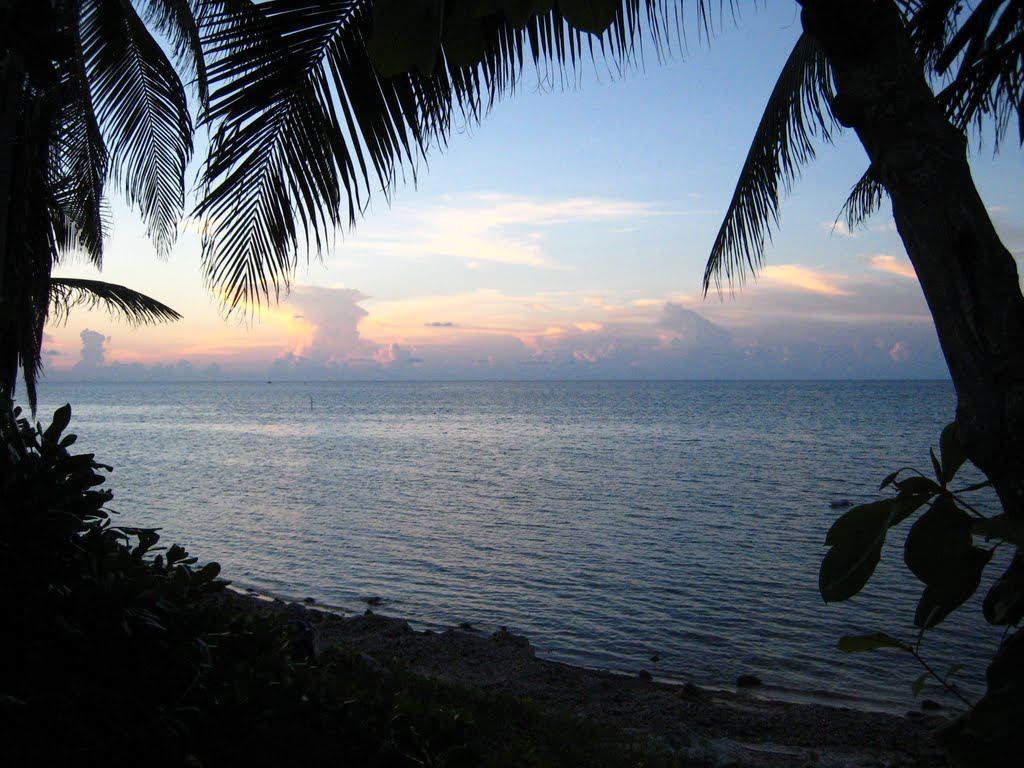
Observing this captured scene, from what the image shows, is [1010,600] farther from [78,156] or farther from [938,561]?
[78,156]

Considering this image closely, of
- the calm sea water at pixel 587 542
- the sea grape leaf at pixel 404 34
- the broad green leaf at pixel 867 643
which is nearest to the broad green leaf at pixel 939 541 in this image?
the broad green leaf at pixel 867 643

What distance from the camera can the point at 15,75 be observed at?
3549 mm

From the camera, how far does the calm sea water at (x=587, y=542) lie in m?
11.9

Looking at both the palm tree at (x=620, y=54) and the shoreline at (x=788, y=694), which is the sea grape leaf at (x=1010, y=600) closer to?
the palm tree at (x=620, y=54)

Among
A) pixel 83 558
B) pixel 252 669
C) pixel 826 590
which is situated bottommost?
pixel 252 669

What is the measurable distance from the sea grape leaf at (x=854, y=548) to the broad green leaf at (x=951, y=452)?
21 centimetres

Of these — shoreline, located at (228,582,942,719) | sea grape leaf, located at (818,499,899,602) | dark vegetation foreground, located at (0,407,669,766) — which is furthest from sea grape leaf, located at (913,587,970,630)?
shoreline, located at (228,582,942,719)

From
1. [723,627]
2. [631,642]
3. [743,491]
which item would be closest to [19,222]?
[631,642]

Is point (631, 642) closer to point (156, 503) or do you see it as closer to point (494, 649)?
point (494, 649)

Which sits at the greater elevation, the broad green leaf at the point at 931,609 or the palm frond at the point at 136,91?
the palm frond at the point at 136,91

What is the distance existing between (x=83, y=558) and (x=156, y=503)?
87.6ft

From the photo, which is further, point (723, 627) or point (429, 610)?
point (429, 610)

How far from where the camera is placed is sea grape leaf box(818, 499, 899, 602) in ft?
3.48

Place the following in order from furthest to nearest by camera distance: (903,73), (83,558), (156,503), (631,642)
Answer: (156,503), (631,642), (83,558), (903,73)
